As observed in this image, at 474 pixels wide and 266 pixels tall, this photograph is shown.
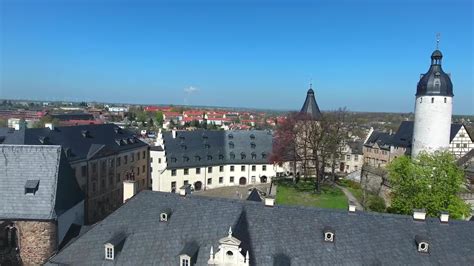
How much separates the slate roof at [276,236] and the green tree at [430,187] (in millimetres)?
12343

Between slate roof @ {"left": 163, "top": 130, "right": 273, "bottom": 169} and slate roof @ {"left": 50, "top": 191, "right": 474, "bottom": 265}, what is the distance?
3914 centimetres

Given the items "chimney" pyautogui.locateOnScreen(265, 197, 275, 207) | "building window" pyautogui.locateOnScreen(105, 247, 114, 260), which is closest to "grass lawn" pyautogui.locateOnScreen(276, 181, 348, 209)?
"chimney" pyautogui.locateOnScreen(265, 197, 275, 207)

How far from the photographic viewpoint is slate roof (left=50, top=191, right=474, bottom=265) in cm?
1738

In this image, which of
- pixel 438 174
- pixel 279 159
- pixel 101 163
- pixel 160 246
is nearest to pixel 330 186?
pixel 279 159

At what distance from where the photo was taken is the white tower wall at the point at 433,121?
146 feet

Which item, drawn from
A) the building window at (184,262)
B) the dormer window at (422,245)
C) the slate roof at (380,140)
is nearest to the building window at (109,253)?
the building window at (184,262)

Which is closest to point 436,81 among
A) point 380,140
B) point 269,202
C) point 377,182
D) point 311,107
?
point 377,182

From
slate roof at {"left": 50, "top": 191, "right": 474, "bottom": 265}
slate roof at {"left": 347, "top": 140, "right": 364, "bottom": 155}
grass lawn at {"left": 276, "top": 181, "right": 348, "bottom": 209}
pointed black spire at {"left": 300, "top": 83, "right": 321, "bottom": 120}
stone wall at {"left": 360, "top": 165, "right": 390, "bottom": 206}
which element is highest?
pointed black spire at {"left": 300, "top": 83, "right": 321, "bottom": 120}

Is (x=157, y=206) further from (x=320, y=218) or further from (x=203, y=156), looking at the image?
(x=203, y=156)

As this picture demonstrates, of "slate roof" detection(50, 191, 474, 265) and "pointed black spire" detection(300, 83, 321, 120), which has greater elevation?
"pointed black spire" detection(300, 83, 321, 120)

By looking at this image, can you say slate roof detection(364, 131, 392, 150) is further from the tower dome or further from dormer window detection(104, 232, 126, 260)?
dormer window detection(104, 232, 126, 260)

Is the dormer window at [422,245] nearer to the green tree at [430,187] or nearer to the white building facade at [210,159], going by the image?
the green tree at [430,187]

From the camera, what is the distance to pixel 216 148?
64.0m

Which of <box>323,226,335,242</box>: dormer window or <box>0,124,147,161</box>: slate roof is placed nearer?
<box>323,226,335,242</box>: dormer window
